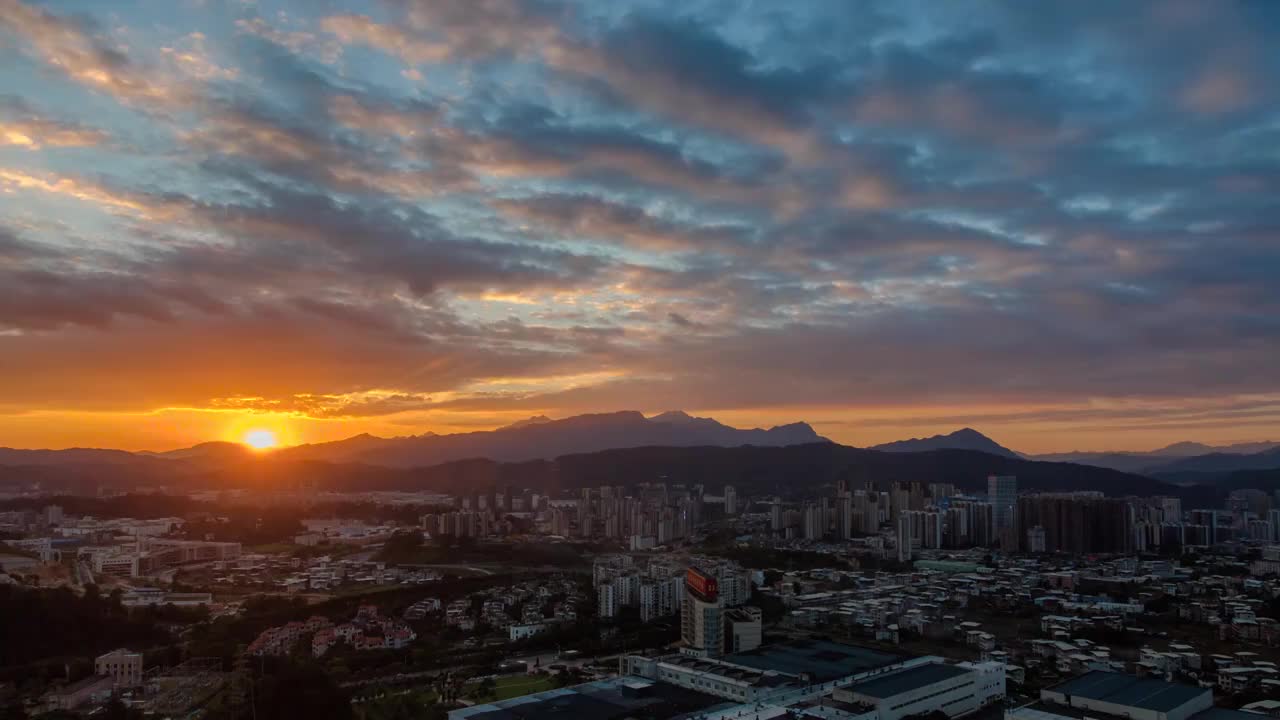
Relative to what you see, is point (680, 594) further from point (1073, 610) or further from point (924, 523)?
point (924, 523)

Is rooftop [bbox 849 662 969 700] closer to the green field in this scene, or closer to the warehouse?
the warehouse

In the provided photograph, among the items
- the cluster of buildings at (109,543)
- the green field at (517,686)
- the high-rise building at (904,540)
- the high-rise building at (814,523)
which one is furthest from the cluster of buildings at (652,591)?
the high-rise building at (814,523)

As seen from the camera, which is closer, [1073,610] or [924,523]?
[1073,610]

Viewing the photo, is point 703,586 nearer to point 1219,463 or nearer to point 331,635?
point 331,635

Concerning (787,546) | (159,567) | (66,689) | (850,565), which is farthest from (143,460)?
(66,689)

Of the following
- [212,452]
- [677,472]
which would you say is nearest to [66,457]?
[212,452]

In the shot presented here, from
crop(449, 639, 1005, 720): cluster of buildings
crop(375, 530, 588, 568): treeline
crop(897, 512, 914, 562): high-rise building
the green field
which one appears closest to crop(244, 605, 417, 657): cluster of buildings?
the green field
